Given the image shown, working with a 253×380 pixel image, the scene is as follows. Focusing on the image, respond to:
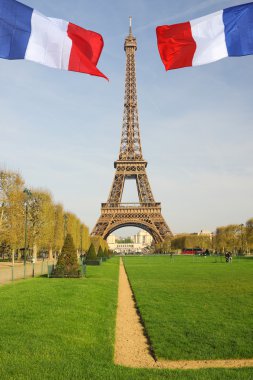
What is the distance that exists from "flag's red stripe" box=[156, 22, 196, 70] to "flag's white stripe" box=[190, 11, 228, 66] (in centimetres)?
12

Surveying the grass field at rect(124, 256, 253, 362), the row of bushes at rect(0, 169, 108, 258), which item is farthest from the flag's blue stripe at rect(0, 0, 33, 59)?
the row of bushes at rect(0, 169, 108, 258)

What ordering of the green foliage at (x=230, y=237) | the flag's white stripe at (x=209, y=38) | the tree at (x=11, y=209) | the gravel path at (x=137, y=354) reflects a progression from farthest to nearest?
1. the green foliage at (x=230, y=237)
2. the tree at (x=11, y=209)
3. the flag's white stripe at (x=209, y=38)
4. the gravel path at (x=137, y=354)

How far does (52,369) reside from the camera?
22.9ft

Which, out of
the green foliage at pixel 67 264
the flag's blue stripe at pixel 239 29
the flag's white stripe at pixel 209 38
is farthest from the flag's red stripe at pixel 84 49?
the green foliage at pixel 67 264

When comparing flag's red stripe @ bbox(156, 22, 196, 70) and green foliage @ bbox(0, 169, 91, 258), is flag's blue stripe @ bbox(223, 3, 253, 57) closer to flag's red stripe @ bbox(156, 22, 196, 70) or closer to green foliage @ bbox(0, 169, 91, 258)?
flag's red stripe @ bbox(156, 22, 196, 70)

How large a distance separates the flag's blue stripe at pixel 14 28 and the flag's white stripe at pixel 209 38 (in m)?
3.70

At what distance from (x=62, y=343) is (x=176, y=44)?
7.15m

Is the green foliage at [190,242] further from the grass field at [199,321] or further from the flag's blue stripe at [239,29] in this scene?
the flag's blue stripe at [239,29]

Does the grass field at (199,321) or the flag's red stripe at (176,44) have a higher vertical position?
the flag's red stripe at (176,44)

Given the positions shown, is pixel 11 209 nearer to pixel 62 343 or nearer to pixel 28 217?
pixel 28 217

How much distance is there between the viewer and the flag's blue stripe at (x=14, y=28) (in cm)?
823

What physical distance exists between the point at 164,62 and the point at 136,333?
22.8ft

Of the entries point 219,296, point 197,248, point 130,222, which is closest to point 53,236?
point 130,222

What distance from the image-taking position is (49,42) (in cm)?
891
